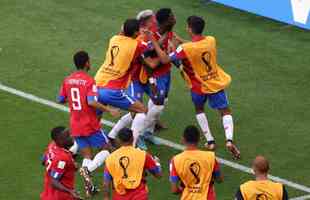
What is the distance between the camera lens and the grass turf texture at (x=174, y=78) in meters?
15.4

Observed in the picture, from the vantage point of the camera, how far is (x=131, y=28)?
1480 centimetres

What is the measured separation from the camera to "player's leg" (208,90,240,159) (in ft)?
50.8

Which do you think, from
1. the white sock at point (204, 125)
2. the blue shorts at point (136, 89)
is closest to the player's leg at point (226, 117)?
the white sock at point (204, 125)

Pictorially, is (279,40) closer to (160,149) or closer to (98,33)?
(98,33)

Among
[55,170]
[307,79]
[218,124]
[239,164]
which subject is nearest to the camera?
[55,170]

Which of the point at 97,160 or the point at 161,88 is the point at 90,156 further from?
the point at 161,88

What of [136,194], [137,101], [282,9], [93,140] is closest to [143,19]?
[137,101]

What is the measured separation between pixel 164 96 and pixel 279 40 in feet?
16.6

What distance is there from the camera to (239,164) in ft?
50.7

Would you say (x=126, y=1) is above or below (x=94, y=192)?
above

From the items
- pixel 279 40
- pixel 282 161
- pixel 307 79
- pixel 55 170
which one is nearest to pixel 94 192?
pixel 55 170

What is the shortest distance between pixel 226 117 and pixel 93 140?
95.1 inches

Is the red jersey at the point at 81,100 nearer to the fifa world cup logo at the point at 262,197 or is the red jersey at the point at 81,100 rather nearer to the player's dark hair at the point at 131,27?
the player's dark hair at the point at 131,27

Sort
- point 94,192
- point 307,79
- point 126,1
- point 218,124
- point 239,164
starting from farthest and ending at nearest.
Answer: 1. point 126,1
2. point 307,79
3. point 218,124
4. point 239,164
5. point 94,192
